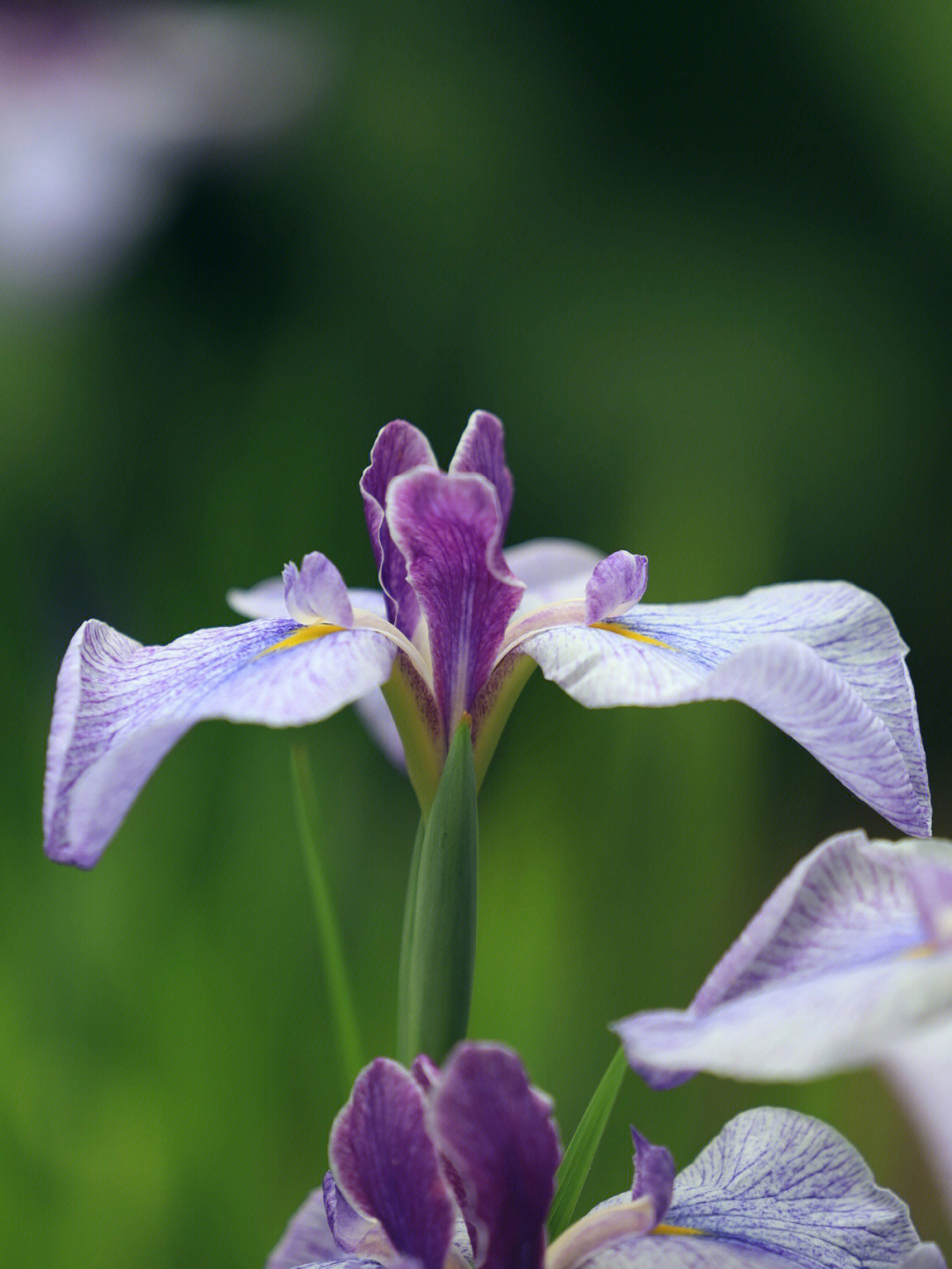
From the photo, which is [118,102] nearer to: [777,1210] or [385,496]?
[385,496]

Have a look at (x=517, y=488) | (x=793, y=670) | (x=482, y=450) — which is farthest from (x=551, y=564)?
(x=517, y=488)

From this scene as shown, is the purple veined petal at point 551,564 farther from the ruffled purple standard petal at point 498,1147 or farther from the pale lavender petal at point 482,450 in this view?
the ruffled purple standard petal at point 498,1147

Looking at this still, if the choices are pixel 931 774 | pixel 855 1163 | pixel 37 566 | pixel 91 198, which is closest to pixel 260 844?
pixel 37 566

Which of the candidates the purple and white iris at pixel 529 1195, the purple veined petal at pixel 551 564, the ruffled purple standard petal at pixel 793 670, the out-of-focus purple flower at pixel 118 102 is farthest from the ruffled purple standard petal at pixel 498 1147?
the out-of-focus purple flower at pixel 118 102

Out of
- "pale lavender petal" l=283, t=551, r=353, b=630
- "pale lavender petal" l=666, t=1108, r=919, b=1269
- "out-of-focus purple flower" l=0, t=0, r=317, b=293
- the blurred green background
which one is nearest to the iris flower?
"pale lavender petal" l=283, t=551, r=353, b=630

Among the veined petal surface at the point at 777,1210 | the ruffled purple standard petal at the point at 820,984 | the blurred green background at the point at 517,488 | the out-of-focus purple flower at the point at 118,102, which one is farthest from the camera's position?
the out-of-focus purple flower at the point at 118,102

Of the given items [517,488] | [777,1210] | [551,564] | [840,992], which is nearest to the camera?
Result: [840,992]

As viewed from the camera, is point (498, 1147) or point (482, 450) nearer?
point (498, 1147)
